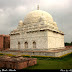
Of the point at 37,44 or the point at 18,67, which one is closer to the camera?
the point at 18,67

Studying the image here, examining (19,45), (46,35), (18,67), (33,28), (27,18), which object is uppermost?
(27,18)

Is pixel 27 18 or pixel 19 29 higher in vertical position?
pixel 27 18

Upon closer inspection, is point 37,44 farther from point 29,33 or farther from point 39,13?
point 39,13

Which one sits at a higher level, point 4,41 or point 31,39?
point 31,39

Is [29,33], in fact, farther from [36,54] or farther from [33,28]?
[36,54]

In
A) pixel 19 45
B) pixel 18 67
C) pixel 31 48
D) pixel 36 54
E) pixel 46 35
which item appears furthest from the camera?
pixel 19 45

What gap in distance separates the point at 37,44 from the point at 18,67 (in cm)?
1017

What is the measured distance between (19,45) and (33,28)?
453cm

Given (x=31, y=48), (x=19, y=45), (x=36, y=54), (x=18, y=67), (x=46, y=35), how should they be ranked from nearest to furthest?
(x=18, y=67) → (x=36, y=54) → (x=46, y=35) → (x=31, y=48) → (x=19, y=45)

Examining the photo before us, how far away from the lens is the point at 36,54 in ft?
52.6

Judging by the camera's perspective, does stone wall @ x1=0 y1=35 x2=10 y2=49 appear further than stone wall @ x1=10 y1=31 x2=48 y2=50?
Yes

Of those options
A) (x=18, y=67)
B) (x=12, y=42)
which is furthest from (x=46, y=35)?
(x=18, y=67)

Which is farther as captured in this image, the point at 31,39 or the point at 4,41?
the point at 4,41

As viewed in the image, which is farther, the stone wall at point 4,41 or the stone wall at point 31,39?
the stone wall at point 4,41
